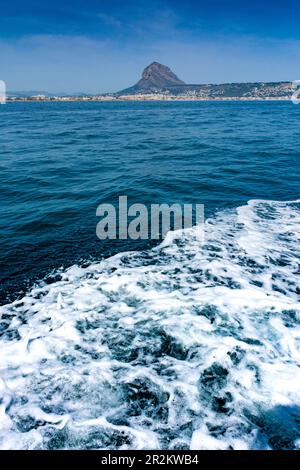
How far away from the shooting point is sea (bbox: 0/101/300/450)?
459cm

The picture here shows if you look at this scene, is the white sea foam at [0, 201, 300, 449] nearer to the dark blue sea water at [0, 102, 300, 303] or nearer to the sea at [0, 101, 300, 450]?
the sea at [0, 101, 300, 450]

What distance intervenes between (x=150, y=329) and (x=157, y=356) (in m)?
0.77

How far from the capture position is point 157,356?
583 cm

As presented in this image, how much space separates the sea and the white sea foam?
2cm

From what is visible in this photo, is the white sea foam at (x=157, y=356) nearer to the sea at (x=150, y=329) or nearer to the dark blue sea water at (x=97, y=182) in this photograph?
the sea at (x=150, y=329)

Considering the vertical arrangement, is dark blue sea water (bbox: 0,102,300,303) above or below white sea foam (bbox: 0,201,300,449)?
above

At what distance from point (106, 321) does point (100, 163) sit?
17.1 meters

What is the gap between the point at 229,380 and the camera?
5305 millimetres

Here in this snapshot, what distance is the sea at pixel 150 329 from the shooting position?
459 centimetres

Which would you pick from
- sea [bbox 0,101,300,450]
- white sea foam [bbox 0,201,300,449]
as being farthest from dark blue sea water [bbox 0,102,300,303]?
white sea foam [bbox 0,201,300,449]

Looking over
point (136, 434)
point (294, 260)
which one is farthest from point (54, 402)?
point (294, 260)

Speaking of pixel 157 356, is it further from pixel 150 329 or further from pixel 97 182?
pixel 97 182

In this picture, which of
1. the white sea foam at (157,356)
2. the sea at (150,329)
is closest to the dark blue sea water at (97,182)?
the sea at (150,329)

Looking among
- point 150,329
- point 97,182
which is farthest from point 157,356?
point 97,182
